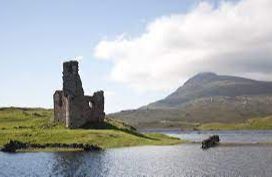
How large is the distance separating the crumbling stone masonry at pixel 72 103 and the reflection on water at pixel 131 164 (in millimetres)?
34239

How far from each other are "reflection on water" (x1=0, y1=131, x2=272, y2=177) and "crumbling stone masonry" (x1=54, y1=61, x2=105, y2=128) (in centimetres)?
3424

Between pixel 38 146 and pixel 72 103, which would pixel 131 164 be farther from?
pixel 72 103

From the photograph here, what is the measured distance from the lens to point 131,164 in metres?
76.8

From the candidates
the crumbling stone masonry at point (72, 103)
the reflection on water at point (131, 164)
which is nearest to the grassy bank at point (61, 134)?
the crumbling stone masonry at point (72, 103)

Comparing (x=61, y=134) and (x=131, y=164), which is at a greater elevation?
(x=61, y=134)

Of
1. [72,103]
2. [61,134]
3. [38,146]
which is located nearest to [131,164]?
[38,146]

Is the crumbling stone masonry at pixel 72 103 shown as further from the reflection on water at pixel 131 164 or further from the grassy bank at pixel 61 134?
the reflection on water at pixel 131 164

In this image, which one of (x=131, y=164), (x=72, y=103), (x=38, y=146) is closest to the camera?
(x=131, y=164)

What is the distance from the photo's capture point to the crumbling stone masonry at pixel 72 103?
131 meters

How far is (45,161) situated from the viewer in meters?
83.6

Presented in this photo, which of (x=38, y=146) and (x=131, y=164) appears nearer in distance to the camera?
(x=131, y=164)


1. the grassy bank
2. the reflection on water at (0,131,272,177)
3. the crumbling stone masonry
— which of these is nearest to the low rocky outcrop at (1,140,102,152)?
the grassy bank

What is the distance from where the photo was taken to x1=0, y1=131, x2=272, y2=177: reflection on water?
6644 centimetres

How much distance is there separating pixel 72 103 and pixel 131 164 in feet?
187
